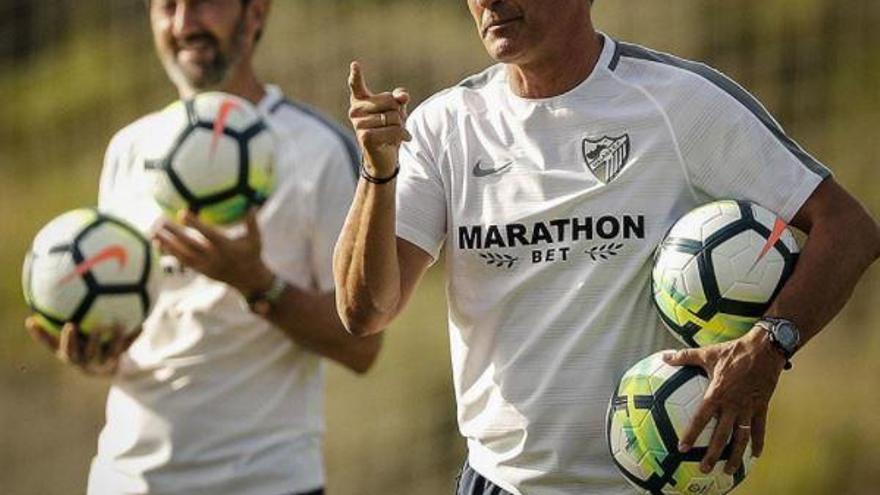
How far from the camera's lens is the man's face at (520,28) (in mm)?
4742

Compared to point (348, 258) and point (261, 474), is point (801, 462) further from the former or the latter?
point (348, 258)

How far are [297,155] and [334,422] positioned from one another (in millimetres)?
4336

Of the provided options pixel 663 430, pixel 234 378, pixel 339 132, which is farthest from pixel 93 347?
pixel 663 430

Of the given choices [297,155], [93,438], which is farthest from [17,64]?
[297,155]

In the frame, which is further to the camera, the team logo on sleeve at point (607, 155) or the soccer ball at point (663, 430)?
the team logo on sleeve at point (607, 155)

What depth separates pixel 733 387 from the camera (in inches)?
177

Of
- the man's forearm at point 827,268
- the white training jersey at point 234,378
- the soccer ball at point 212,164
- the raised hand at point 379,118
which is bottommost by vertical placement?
the white training jersey at point 234,378

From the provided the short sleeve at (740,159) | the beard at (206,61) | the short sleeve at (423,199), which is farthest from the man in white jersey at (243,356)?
the short sleeve at (740,159)

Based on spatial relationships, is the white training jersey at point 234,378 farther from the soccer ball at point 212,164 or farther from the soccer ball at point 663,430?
the soccer ball at point 663,430

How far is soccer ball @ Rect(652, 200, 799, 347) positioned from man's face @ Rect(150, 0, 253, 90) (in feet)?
7.44

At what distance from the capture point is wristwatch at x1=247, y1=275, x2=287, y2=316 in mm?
5953

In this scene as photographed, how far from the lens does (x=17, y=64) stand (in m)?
12.5

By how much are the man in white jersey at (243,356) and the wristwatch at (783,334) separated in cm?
182

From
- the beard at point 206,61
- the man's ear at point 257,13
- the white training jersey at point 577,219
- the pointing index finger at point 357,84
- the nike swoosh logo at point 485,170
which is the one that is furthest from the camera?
the man's ear at point 257,13
